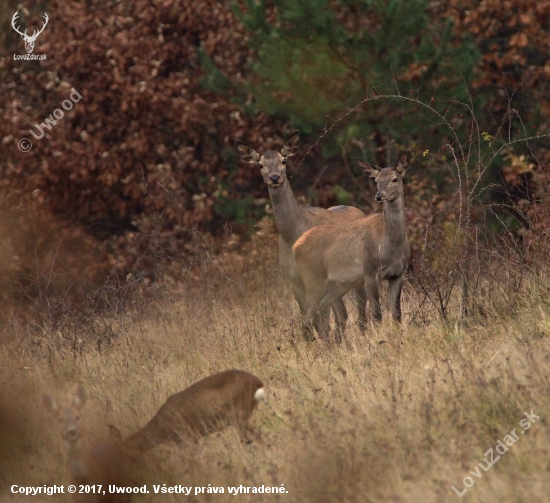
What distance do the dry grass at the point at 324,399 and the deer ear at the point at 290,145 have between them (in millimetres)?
1790

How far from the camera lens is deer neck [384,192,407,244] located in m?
9.81

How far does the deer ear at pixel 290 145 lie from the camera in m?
11.5

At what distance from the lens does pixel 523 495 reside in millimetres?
4730

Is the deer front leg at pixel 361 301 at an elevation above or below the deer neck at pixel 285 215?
below

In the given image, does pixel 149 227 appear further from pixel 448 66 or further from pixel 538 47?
pixel 538 47

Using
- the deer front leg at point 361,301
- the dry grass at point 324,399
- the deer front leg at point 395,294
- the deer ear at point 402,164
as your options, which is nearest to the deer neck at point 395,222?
the deer ear at point 402,164

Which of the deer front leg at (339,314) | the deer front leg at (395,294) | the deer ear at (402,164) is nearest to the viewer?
the deer front leg at (395,294)

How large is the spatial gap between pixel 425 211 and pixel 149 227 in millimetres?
4965

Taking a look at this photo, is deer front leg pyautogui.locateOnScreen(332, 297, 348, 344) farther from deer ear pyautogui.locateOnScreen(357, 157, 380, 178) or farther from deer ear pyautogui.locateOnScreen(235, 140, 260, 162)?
deer ear pyautogui.locateOnScreen(235, 140, 260, 162)

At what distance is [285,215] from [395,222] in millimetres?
1801

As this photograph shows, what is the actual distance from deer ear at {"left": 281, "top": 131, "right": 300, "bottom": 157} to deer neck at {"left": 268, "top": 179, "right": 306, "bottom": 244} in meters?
0.36

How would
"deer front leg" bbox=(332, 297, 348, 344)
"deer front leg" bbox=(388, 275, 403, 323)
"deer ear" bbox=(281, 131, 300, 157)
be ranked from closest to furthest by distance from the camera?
"deer front leg" bbox=(388, 275, 403, 323) → "deer front leg" bbox=(332, 297, 348, 344) → "deer ear" bbox=(281, 131, 300, 157)

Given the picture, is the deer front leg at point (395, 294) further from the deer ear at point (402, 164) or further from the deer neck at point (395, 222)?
the deer ear at point (402, 164)

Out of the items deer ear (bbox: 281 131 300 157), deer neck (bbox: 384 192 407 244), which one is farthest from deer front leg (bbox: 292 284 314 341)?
deer ear (bbox: 281 131 300 157)
